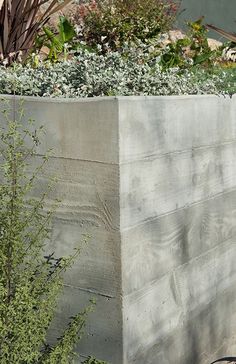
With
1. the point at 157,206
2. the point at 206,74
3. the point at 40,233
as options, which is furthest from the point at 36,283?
the point at 206,74

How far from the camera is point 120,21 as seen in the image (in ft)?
26.4

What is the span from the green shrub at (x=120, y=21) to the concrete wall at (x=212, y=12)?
10.2 ft

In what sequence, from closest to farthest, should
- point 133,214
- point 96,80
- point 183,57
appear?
point 133,214, point 96,80, point 183,57

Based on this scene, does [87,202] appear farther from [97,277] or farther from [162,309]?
[162,309]

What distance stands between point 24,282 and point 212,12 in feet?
37.4

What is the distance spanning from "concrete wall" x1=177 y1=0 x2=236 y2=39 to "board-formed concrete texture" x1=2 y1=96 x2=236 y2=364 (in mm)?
9065

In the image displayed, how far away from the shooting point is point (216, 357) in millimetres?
4059

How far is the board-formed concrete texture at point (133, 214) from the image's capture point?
2975mm

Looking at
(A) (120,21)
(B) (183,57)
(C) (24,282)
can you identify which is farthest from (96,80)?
(A) (120,21)

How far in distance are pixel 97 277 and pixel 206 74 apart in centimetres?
181

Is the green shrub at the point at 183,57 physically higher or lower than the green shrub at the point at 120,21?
lower

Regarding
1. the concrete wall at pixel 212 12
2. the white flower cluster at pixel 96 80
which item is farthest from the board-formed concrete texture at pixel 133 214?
the concrete wall at pixel 212 12

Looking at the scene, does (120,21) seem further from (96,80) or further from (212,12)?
(212,12)

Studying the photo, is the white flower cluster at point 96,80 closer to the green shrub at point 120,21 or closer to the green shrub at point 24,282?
the green shrub at point 24,282
